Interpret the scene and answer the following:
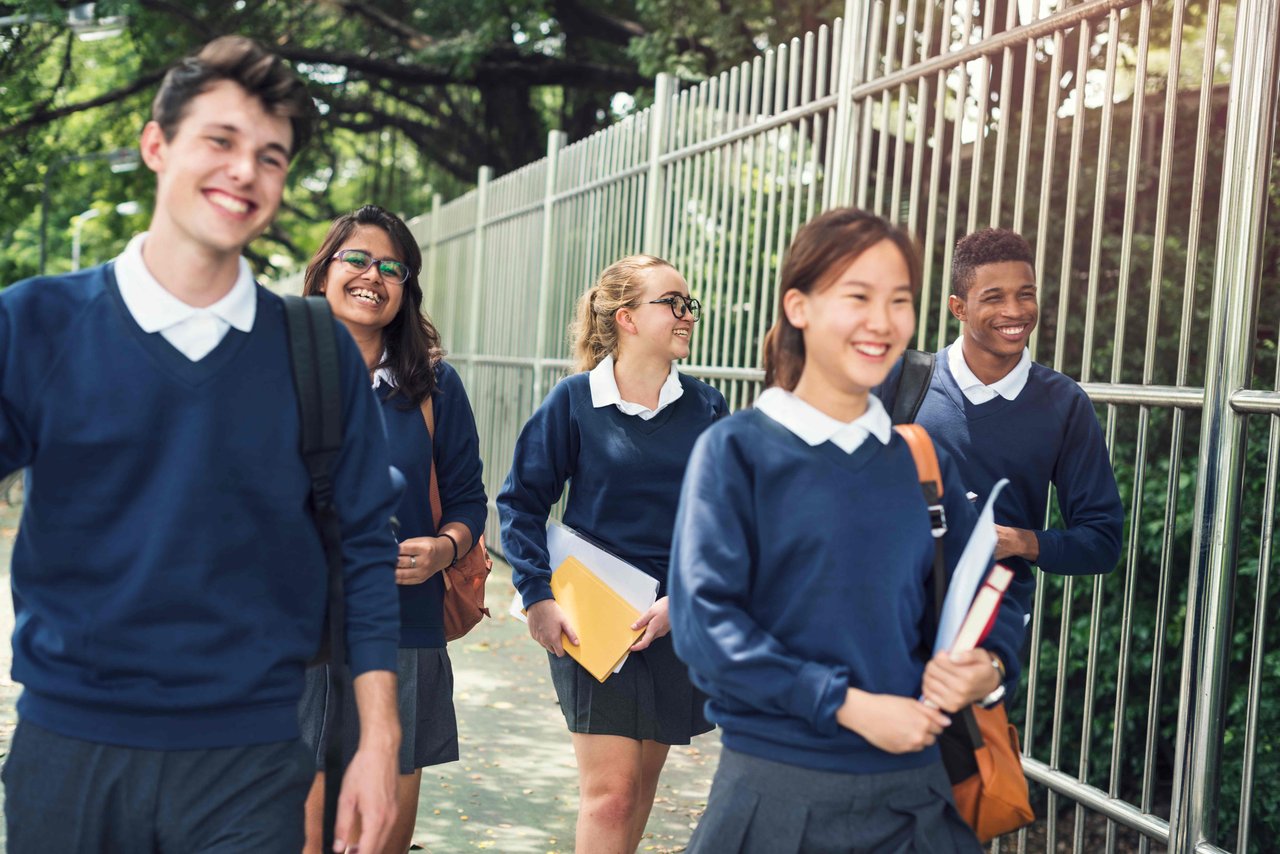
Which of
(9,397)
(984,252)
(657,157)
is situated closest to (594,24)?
(657,157)

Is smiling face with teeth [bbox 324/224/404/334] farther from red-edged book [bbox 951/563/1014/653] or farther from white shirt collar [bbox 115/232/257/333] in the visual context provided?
red-edged book [bbox 951/563/1014/653]

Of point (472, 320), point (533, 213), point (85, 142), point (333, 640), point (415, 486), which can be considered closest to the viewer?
point (333, 640)

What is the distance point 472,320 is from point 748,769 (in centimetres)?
1169

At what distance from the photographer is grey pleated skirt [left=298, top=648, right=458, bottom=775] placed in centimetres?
380

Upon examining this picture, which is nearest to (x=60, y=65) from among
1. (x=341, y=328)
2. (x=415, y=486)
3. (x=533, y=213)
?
(x=533, y=213)

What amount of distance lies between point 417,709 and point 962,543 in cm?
191

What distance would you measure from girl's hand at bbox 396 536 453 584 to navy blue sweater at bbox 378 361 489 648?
0.27 ft

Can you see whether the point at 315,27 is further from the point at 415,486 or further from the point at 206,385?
the point at 206,385

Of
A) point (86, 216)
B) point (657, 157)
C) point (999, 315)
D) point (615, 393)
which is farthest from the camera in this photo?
point (86, 216)

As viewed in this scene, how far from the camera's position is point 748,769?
2455mm

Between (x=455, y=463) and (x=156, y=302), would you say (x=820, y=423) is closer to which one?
(x=156, y=302)

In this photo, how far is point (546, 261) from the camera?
1100 cm

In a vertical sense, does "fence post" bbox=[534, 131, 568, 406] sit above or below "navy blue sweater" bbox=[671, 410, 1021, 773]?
above

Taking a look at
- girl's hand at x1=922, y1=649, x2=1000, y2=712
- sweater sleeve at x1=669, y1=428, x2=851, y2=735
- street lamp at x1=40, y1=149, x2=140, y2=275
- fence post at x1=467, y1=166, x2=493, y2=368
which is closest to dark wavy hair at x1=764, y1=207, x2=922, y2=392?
sweater sleeve at x1=669, y1=428, x2=851, y2=735
